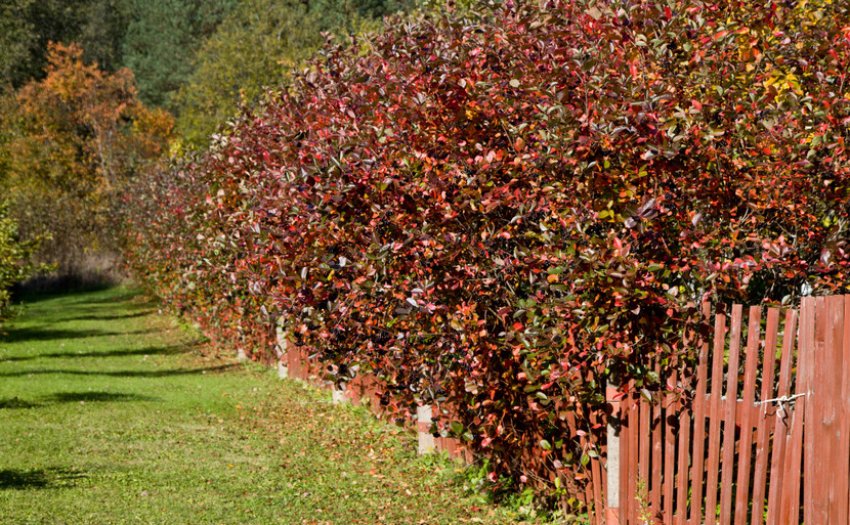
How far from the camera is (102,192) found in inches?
1788

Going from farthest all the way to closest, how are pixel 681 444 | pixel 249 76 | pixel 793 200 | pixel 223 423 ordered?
pixel 249 76 → pixel 223 423 → pixel 793 200 → pixel 681 444

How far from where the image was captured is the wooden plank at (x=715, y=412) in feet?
18.4

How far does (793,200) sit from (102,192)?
1655 inches

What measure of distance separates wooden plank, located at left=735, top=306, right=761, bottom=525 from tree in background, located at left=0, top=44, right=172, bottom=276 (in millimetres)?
37501

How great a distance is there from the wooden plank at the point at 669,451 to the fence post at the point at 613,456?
0.44 metres

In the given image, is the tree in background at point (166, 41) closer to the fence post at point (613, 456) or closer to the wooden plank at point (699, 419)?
the fence post at point (613, 456)

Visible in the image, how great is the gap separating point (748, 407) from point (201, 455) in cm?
685

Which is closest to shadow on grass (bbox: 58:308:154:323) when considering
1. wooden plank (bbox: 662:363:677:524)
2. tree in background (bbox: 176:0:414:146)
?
tree in background (bbox: 176:0:414:146)

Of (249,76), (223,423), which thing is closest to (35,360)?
(223,423)

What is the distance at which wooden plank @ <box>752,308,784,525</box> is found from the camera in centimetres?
518

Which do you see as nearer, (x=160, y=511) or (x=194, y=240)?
(x=160, y=511)

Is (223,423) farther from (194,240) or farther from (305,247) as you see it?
(194,240)

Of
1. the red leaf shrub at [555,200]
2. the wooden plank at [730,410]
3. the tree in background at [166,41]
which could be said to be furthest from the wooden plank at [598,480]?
the tree in background at [166,41]

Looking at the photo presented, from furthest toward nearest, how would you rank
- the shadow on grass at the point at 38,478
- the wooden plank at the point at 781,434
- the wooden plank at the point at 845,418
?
1. the shadow on grass at the point at 38,478
2. the wooden plank at the point at 781,434
3. the wooden plank at the point at 845,418
